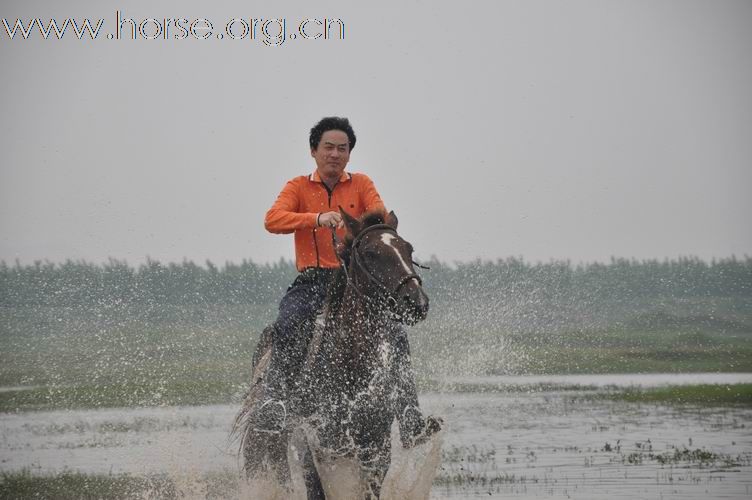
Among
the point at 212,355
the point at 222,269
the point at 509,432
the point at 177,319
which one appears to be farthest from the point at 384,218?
the point at 222,269

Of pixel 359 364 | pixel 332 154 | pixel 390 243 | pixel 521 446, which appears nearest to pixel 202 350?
pixel 521 446

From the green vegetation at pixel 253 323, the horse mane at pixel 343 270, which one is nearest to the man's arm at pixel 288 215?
the horse mane at pixel 343 270

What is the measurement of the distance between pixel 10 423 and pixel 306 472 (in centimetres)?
1819

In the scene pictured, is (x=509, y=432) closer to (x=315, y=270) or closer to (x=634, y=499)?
(x=634, y=499)

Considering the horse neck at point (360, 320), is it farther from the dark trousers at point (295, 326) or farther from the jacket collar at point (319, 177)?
the jacket collar at point (319, 177)

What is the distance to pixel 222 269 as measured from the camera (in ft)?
269

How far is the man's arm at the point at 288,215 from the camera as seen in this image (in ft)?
34.3

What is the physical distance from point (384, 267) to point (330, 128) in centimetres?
214

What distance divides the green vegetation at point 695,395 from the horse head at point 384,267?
1884 cm

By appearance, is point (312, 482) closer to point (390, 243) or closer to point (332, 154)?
point (390, 243)

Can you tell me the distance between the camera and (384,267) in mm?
9531

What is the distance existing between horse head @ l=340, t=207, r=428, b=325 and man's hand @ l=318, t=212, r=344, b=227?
0.43 ft

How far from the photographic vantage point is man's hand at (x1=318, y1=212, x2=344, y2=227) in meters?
10.1

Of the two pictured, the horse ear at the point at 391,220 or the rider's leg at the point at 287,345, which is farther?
the rider's leg at the point at 287,345
